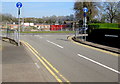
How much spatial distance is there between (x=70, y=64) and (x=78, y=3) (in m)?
53.2

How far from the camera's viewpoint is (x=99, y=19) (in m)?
70.6

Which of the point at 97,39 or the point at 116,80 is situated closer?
the point at 116,80

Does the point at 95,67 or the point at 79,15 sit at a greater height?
the point at 79,15

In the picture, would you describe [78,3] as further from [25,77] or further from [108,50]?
[25,77]

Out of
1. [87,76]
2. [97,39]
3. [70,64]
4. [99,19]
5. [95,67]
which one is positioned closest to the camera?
[87,76]

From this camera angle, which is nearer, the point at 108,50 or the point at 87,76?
the point at 87,76

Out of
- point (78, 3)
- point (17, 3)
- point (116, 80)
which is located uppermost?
point (78, 3)

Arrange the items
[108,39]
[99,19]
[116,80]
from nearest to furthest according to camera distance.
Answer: [116,80] < [108,39] < [99,19]

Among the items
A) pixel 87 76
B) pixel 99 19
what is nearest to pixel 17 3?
pixel 87 76

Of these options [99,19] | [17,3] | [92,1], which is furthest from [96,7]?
[17,3]

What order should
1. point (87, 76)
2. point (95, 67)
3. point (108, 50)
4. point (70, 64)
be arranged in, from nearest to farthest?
point (87, 76) < point (95, 67) < point (70, 64) < point (108, 50)

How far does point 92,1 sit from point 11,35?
1593 inches

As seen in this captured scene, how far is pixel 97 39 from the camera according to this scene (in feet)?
76.4

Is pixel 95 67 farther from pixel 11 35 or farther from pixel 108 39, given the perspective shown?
pixel 11 35
